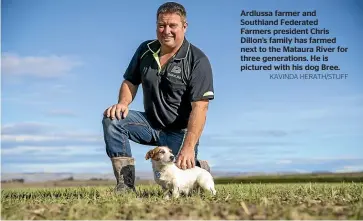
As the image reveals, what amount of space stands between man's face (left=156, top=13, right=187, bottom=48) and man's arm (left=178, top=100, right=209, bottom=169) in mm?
851

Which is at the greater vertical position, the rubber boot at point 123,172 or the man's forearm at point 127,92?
the man's forearm at point 127,92

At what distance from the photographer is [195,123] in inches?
297

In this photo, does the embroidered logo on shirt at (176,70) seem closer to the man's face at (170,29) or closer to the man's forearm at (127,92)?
the man's face at (170,29)

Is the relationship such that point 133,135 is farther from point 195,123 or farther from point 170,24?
point 170,24

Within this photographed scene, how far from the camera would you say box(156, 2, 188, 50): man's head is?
788 cm

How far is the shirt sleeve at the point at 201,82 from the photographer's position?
25.6ft

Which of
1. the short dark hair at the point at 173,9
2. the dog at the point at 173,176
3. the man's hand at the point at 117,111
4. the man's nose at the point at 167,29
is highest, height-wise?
the short dark hair at the point at 173,9

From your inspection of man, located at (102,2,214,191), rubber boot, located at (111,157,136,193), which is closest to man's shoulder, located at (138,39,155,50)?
man, located at (102,2,214,191)

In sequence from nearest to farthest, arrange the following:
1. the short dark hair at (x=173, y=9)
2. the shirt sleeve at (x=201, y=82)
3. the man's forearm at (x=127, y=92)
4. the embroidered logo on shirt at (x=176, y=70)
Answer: the shirt sleeve at (x=201, y=82), the short dark hair at (x=173, y=9), the embroidered logo on shirt at (x=176, y=70), the man's forearm at (x=127, y=92)

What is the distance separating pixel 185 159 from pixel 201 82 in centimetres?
105

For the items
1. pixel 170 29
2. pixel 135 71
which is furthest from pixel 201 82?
pixel 135 71

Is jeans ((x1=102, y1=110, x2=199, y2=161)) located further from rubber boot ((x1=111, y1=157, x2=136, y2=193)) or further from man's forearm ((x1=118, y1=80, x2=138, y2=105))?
man's forearm ((x1=118, y1=80, x2=138, y2=105))

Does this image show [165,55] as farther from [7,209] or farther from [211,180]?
[7,209]

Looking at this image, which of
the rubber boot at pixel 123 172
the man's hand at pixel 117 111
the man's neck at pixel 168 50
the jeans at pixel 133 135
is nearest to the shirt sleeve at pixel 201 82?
the man's neck at pixel 168 50
